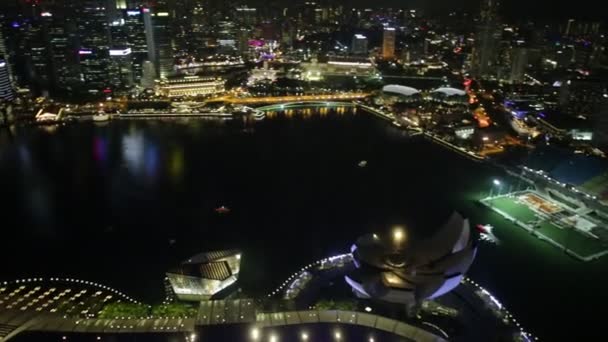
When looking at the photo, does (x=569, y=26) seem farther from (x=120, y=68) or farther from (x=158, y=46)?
(x=120, y=68)

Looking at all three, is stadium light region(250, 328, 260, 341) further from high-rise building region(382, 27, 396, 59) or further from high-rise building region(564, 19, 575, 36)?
high-rise building region(564, 19, 575, 36)

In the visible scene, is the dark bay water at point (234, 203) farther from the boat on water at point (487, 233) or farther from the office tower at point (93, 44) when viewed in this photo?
the office tower at point (93, 44)

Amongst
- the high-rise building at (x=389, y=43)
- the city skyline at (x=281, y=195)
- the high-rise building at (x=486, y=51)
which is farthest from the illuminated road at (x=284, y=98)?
the high-rise building at (x=389, y=43)

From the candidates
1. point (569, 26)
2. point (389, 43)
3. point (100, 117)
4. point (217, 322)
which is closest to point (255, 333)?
point (217, 322)

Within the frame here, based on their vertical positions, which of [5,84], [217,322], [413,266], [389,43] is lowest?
[217,322]

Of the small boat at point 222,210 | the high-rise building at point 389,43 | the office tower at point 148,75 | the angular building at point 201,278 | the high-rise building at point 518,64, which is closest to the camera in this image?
the angular building at point 201,278

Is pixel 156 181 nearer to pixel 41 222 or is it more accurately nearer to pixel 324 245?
pixel 41 222
